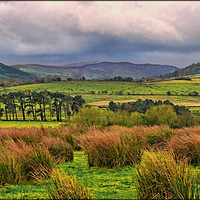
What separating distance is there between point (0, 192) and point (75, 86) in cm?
18445

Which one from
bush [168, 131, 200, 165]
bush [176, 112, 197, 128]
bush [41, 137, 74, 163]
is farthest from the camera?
bush [176, 112, 197, 128]

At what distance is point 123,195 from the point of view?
5.57 meters

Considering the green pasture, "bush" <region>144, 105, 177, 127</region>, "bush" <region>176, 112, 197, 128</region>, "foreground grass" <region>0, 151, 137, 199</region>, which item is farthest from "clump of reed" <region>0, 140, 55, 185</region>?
the green pasture

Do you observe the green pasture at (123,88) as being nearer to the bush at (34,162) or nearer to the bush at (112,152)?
the bush at (112,152)

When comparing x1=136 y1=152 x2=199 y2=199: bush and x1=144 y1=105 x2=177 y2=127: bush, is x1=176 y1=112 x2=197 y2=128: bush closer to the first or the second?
x1=144 y1=105 x2=177 y2=127: bush

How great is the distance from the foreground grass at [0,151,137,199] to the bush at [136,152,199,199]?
47 cm

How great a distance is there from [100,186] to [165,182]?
2.18 meters

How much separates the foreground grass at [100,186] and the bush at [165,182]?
0.47 metres

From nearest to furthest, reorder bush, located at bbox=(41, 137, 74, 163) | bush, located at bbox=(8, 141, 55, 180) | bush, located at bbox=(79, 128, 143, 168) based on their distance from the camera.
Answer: bush, located at bbox=(8, 141, 55, 180) → bush, located at bbox=(79, 128, 143, 168) → bush, located at bbox=(41, 137, 74, 163)

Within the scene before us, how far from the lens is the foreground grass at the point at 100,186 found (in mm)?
5609

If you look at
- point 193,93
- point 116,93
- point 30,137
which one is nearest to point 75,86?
point 116,93

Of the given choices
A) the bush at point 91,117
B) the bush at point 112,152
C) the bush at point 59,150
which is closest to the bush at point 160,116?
the bush at point 91,117

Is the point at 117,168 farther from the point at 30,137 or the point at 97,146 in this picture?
the point at 30,137

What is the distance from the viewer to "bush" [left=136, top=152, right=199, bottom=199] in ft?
15.3
